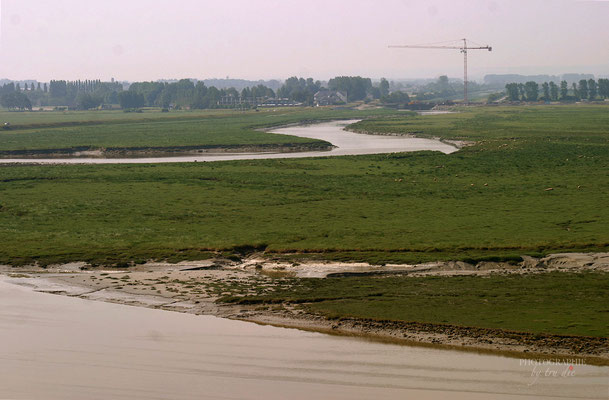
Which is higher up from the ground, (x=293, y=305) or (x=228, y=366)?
(x=293, y=305)

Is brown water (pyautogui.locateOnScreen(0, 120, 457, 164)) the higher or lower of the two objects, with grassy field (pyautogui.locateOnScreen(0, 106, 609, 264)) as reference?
higher

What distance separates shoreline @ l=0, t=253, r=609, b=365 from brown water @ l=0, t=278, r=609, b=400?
64 cm

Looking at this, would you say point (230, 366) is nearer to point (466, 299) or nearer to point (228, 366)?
point (228, 366)

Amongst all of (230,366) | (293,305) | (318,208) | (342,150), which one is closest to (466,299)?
(293,305)

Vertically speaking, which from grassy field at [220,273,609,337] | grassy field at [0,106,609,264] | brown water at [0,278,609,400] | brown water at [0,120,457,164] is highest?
brown water at [0,120,457,164]

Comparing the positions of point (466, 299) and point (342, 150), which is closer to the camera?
point (466, 299)

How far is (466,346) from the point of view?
20.8 m

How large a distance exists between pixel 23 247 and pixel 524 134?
75177mm

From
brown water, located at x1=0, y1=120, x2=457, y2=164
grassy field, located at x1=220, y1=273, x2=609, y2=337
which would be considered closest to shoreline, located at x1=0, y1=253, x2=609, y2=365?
grassy field, located at x1=220, y1=273, x2=609, y2=337

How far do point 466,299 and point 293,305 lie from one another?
227 inches

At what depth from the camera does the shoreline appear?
2052 cm

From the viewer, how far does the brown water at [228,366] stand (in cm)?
1802

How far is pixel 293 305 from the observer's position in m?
24.8

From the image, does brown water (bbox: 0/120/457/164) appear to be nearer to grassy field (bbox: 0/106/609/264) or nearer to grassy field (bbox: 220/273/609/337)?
grassy field (bbox: 0/106/609/264)
